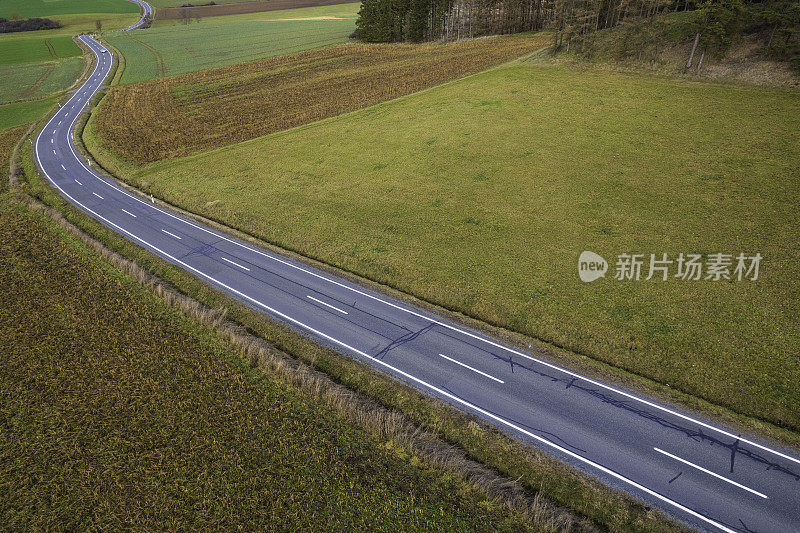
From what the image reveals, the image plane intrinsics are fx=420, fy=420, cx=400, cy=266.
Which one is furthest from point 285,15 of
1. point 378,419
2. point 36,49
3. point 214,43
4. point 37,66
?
point 378,419

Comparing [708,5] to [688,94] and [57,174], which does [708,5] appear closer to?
[688,94]

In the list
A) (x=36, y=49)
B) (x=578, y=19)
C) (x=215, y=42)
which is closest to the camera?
(x=578, y=19)

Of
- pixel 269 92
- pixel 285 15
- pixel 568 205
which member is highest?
pixel 285 15

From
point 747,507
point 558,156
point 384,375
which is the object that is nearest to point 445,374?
point 384,375

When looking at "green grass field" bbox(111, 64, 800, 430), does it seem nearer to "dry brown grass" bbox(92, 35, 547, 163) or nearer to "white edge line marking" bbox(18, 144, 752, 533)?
"white edge line marking" bbox(18, 144, 752, 533)

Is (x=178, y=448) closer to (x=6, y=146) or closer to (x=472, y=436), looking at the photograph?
(x=472, y=436)

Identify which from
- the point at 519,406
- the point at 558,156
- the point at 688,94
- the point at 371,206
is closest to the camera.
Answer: the point at 519,406
